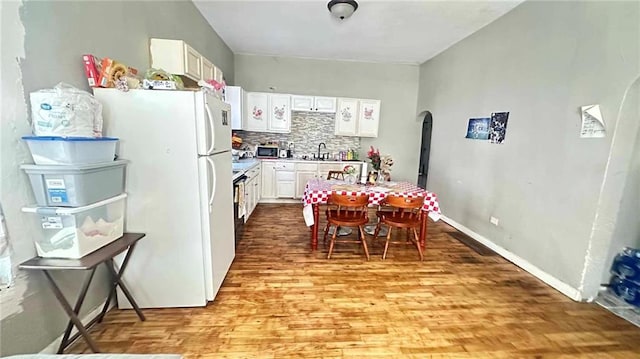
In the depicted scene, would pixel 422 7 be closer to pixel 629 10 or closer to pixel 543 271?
pixel 629 10

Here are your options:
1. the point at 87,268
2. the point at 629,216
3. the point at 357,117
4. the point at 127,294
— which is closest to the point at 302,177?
the point at 357,117

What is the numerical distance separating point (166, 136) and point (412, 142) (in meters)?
5.17

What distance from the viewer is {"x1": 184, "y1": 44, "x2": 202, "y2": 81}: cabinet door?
2697 millimetres

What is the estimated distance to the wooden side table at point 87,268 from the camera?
1421 mm

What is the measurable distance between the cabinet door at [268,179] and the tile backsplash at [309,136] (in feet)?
2.33

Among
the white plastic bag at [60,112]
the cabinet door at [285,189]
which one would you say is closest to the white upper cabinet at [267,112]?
the cabinet door at [285,189]

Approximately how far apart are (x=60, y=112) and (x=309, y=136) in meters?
4.48

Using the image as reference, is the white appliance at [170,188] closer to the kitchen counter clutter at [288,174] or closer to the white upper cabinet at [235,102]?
the white upper cabinet at [235,102]

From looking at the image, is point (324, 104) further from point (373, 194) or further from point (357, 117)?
point (373, 194)

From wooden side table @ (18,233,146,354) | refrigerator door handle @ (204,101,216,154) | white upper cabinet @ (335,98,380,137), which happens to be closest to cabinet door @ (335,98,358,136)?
white upper cabinet @ (335,98,380,137)

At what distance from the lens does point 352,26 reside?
3799 mm

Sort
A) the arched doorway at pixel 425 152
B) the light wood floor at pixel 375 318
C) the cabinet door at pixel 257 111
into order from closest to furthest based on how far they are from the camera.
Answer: the light wood floor at pixel 375 318
the cabinet door at pixel 257 111
the arched doorway at pixel 425 152

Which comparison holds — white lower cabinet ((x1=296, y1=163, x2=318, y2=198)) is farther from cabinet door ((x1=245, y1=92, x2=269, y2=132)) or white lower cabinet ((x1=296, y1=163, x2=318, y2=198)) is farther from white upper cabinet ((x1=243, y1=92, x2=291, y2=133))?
cabinet door ((x1=245, y1=92, x2=269, y2=132))

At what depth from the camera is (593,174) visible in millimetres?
2318
